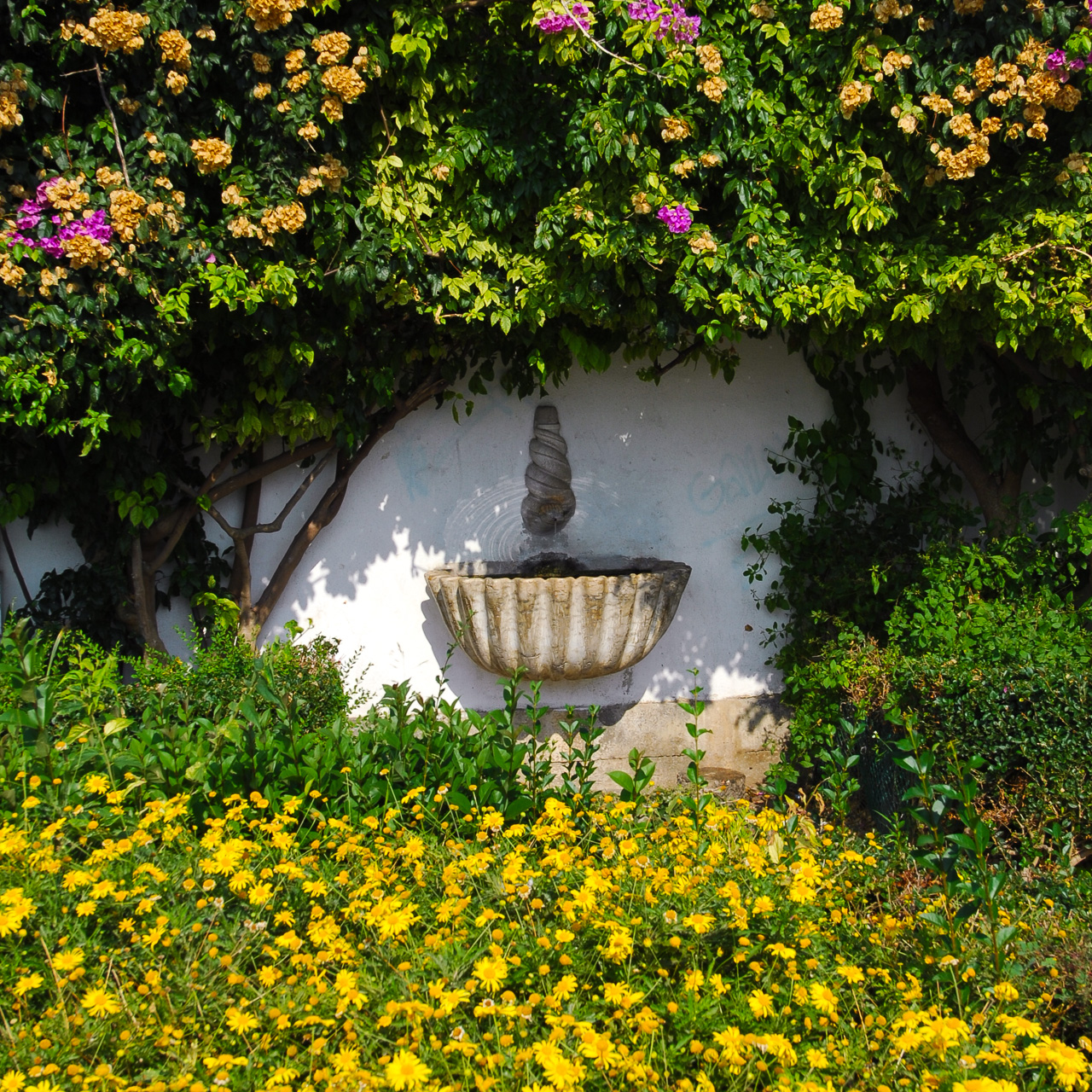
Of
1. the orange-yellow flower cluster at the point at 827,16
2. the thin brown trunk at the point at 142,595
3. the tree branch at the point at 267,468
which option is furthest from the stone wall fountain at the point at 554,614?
the orange-yellow flower cluster at the point at 827,16

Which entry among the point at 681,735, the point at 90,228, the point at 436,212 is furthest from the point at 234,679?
the point at 681,735

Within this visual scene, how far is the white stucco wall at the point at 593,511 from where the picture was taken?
3.96 metres

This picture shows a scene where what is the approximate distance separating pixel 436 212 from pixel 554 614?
1.57 metres

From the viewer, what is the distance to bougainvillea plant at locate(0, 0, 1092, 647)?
293 cm

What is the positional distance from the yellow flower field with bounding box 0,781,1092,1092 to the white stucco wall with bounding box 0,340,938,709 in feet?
5.93

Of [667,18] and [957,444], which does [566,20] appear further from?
[957,444]

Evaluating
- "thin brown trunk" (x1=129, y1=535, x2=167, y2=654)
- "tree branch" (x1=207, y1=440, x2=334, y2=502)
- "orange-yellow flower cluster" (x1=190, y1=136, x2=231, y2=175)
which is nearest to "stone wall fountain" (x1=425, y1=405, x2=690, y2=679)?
"tree branch" (x1=207, y1=440, x2=334, y2=502)

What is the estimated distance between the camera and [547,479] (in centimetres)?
405

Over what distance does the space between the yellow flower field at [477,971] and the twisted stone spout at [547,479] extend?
2.05 m

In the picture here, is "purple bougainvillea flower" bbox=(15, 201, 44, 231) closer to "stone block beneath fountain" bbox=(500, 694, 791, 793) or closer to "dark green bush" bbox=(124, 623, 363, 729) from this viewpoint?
"dark green bush" bbox=(124, 623, 363, 729)

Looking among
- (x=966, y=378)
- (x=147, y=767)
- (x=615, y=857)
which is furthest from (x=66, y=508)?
(x=966, y=378)

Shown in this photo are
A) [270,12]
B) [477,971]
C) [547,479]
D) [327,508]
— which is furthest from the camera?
[547,479]

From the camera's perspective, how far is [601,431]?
165 inches

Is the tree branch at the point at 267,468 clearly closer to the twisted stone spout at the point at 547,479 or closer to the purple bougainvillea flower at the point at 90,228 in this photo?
the twisted stone spout at the point at 547,479
